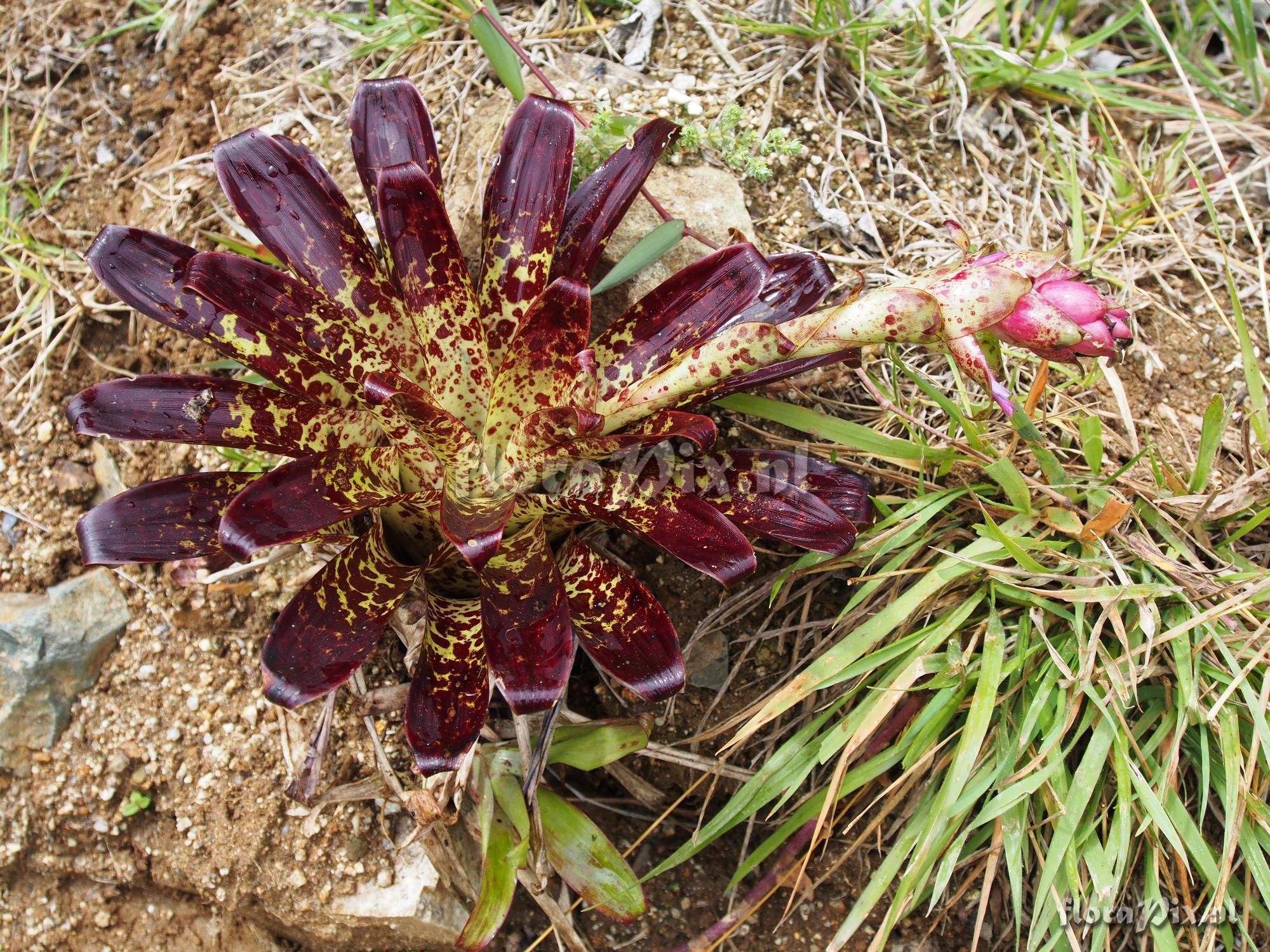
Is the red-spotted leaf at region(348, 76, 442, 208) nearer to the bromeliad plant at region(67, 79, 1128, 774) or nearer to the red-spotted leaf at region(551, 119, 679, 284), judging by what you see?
the bromeliad plant at region(67, 79, 1128, 774)

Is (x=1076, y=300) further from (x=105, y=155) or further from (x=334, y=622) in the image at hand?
(x=105, y=155)

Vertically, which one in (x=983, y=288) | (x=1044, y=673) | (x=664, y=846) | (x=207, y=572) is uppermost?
(x=983, y=288)

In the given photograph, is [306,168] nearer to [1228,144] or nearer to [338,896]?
[338,896]

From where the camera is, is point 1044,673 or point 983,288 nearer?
point 983,288

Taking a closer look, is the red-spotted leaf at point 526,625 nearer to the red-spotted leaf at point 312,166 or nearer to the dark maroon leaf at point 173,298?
the dark maroon leaf at point 173,298

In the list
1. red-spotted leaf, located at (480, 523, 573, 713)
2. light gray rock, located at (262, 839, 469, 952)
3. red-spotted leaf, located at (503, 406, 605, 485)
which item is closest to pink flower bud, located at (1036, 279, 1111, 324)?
red-spotted leaf, located at (503, 406, 605, 485)

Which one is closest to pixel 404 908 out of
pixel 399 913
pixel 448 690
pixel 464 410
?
pixel 399 913

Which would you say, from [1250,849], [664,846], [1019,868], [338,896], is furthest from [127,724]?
[1250,849]
